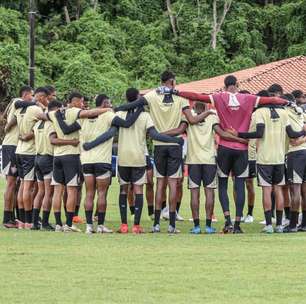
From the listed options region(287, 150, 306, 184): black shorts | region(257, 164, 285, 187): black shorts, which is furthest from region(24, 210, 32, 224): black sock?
region(287, 150, 306, 184): black shorts

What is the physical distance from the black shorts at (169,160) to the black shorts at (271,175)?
120 cm

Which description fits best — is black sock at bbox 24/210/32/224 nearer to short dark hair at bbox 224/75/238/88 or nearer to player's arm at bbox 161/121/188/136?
player's arm at bbox 161/121/188/136

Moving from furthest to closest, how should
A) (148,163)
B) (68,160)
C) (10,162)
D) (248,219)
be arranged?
(248,219)
(148,163)
(10,162)
(68,160)

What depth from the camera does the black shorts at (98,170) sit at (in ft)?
54.9

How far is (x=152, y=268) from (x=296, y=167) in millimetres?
5010

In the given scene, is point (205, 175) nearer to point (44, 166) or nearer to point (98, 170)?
point (98, 170)

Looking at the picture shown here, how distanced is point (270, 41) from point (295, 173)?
47.3 m

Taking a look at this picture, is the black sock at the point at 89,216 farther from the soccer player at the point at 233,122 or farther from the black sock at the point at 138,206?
the soccer player at the point at 233,122

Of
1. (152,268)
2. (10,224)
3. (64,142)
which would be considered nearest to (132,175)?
(64,142)

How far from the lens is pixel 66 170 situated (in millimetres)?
16984

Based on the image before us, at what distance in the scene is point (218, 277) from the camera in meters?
11.8

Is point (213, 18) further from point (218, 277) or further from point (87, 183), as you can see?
point (218, 277)

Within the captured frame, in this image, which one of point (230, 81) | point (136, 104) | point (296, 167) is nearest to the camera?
point (230, 81)

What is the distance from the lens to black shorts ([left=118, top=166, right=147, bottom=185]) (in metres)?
16.7
